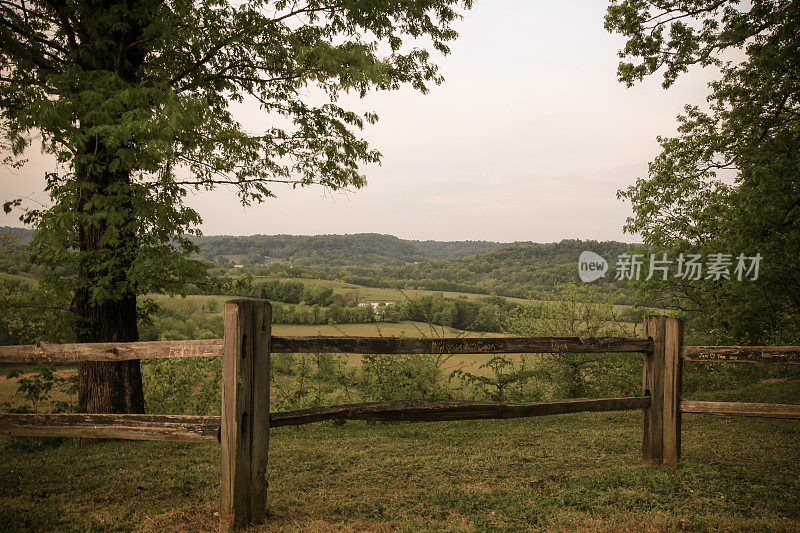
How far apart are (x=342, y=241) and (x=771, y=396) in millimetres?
43680

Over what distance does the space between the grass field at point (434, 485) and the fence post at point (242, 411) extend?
0.87ft

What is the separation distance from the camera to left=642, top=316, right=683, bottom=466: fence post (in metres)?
4.48

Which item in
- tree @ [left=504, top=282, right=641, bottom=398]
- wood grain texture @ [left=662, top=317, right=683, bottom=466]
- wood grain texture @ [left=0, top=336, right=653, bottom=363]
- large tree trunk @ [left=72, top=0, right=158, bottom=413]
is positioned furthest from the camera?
tree @ [left=504, top=282, right=641, bottom=398]

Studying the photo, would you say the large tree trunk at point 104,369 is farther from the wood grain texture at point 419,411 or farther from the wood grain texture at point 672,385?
the wood grain texture at point 672,385

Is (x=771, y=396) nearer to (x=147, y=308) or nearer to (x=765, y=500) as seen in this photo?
(x=765, y=500)

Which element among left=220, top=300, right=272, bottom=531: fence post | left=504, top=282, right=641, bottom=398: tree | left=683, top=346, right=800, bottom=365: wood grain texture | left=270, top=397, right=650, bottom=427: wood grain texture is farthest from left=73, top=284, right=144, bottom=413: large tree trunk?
left=504, top=282, right=641, bottom=398: tree

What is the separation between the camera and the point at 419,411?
396 centimetres

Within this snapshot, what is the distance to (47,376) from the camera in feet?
22.6

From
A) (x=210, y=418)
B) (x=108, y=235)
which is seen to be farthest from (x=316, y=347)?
(x=108, y=235)

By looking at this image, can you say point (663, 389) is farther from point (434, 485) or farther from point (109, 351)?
point (109, 351)

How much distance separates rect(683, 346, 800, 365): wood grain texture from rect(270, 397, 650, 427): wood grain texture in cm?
123

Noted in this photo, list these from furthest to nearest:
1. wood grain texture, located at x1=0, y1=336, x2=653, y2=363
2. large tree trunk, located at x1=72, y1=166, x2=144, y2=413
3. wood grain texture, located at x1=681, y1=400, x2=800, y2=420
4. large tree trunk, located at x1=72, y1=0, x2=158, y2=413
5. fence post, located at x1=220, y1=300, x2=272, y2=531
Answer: large tree trunk, located at x1=72, y1=166, x2=144, y2=413 < large tree trunk, located at x1=72, y1=0, x2=158, y2=413 < wood grain texture, located at x1=681, y1=400, x2=800, y2=420 < wood grain texture, located at x1=0, y1=336, x2=653, y2=363 < fence post, located at x1=220, y1=300, x2=272, y2=531

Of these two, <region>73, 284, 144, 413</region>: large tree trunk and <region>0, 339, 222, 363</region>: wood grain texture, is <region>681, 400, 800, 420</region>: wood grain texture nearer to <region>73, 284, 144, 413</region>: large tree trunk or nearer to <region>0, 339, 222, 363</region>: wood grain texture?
<region>0, 339, 222, 363</region>: wood grain texture

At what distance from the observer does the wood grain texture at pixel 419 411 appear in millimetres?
3746
